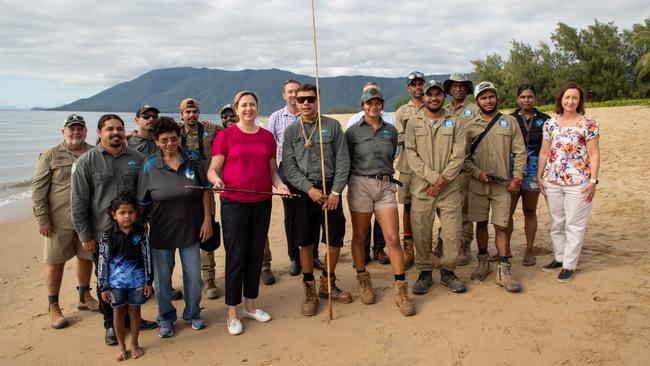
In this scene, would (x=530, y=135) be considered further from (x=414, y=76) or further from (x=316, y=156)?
(x=316, y=156)

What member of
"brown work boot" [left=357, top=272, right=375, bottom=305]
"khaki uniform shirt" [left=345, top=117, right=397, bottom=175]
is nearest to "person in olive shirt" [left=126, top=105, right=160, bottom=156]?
"khaki uniform shirt" [left=345, top=117, right=397, bottom=175]

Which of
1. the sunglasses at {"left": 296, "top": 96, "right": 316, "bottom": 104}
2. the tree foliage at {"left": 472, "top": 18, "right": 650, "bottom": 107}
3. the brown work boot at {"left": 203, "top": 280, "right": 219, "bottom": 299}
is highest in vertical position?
the tree foliage at {"left": 472, "top": 18, "right": 650, "bottom": 107}

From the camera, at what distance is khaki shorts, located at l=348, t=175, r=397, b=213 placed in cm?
453

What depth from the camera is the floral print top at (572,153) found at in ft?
15.8

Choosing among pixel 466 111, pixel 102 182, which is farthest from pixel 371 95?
pixel 102 182

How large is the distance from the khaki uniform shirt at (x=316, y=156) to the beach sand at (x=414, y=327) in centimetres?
138

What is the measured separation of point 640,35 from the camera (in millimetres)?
29125

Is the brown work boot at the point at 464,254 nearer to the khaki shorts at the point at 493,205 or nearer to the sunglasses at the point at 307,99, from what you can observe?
the khaki shorts at the point at 493,205

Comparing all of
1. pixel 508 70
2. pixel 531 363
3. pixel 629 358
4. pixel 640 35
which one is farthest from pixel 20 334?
pixel 508 70

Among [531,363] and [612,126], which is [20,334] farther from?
[612,126]

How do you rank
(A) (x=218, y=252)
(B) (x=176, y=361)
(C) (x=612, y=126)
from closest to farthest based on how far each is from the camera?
(B) (x=176, y=361) → (A) (x=218, y=252) → (C) (x=612, y=126)

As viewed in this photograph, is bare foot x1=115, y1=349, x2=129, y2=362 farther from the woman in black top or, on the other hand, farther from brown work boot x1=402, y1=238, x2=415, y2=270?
the woman in black top

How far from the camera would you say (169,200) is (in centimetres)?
402

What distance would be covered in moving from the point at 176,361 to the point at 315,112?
2563 millimetres
